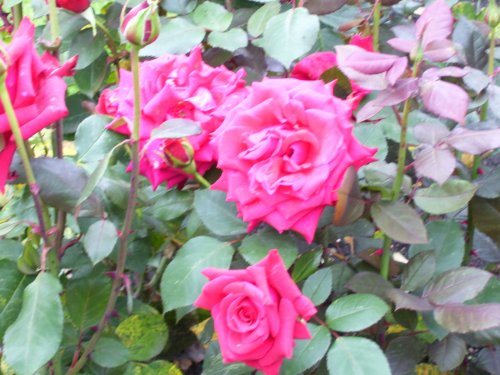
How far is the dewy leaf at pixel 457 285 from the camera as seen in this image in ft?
2.33

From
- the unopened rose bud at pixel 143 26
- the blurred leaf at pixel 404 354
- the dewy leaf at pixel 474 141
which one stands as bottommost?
the blurred leaf at pixel 404 354

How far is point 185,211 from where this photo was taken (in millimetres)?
844

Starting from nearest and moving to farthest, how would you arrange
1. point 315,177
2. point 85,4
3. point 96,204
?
point 315,177, point 96,204, point 85,4

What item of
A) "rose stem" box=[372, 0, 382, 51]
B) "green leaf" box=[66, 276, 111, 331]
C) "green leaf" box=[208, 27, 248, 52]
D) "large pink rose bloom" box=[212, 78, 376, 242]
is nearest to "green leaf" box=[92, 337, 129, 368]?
"green leaf" box=[66, 276, 111, 331]

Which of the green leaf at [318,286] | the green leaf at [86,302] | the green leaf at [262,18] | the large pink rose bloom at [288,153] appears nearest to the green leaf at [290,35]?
the green leaf at [262,18]

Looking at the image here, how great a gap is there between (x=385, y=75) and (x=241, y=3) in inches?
16.9

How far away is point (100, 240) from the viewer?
75 cm

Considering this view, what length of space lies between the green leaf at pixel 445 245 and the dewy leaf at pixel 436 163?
137mm

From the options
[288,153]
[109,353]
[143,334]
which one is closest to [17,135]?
[288,153]

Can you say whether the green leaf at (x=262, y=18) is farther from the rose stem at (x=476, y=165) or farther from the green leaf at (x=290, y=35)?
the rose stem at (x=476, y=165)

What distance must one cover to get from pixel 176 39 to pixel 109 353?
411mm

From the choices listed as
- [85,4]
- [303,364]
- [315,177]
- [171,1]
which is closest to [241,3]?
[171,1]

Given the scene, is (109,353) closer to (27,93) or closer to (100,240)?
(100,240)

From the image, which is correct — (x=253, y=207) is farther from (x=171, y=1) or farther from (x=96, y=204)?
(x=171, y=1)
